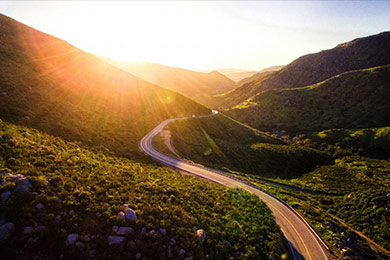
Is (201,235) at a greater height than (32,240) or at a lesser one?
lesser

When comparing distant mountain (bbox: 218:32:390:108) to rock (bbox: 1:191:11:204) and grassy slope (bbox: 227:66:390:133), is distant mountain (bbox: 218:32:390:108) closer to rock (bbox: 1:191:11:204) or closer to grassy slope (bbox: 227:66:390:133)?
grassy slope (bbox: 227:66:390:133)

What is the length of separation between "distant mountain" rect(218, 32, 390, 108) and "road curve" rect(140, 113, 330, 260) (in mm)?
165395

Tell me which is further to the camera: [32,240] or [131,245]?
[131,245]

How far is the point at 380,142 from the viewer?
72.2 m

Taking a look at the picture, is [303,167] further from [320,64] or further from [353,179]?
[320,64]

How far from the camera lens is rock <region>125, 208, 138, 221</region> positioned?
12645mm

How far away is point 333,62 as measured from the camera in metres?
175

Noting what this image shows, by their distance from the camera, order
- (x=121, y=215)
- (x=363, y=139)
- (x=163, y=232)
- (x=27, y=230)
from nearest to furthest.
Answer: (x=27, y=230) < (x=121, y=215) < (x=163, y=232) < (x=363, y=139)

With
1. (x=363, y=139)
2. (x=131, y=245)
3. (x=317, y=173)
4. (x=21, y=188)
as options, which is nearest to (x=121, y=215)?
(x=131, y=245)

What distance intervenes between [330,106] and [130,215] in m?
141

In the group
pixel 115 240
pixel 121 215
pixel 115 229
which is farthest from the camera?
pixel 121 215

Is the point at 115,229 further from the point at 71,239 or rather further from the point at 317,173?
the point at 317,173

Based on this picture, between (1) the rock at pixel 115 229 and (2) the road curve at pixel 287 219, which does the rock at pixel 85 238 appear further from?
(2) the road curve at pixel 287 219

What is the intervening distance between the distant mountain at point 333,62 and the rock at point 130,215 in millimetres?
187131
